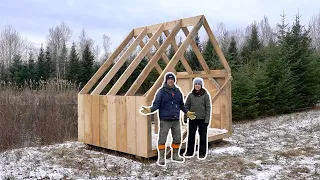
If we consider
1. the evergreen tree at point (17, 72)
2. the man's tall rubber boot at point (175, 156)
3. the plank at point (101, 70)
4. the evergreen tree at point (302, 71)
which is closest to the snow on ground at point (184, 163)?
the man's tall rubber boot at point (175, 156)

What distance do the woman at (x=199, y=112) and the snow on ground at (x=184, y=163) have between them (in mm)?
275

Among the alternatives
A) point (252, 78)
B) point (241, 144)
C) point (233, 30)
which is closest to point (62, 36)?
point (233, 30)

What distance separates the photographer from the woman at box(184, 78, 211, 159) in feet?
18.9

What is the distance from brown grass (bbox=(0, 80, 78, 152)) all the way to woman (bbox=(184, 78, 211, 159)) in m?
3.85

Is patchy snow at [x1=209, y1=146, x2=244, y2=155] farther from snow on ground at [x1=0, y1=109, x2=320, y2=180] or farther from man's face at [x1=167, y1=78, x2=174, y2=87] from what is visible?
man's face at [x1=167, y1=78, x2=174, y2=87]

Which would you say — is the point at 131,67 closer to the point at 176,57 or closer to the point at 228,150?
the point at 176,57

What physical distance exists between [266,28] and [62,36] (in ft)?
110

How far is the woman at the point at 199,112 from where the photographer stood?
575 cm

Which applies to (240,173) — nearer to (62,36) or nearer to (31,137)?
(31,137)

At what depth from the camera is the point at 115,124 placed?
20.1 ft

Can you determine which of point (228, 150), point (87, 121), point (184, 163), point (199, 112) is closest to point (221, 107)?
point (228, 150)

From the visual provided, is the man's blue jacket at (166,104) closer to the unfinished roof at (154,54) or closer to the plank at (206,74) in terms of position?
the unfinished roof at (154,54)

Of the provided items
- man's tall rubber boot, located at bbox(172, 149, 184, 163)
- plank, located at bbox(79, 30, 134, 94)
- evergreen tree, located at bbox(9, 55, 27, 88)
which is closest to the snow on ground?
man's tall rubber boot, located at bbox(172, 149, 184, 163)

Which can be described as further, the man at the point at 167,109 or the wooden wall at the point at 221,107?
the wooden wall at the point at 221,107
